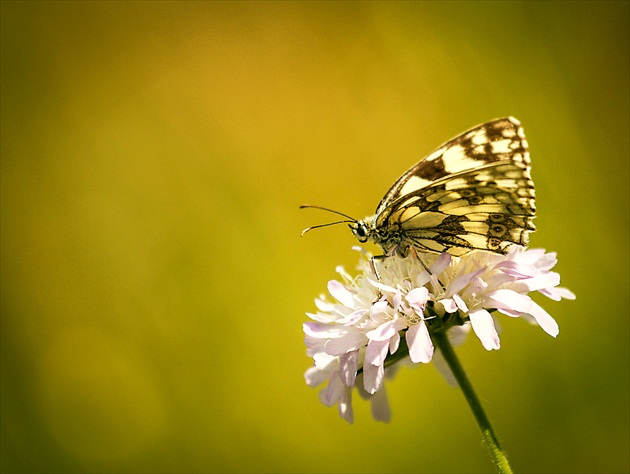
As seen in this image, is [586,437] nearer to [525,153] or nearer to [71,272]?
[525,153]

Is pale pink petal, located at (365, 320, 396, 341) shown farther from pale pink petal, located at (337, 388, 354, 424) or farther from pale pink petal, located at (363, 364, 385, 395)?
pale pink petal, located at (337, 388, 354, 424)

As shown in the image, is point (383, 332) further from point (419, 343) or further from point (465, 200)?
point (465, 200)

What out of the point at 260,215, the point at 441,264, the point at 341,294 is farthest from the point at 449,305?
the point at 260,215

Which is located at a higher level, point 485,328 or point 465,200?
point 465,200

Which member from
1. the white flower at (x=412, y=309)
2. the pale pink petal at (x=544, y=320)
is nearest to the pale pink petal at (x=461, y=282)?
the white flower at (x=412, y=309)

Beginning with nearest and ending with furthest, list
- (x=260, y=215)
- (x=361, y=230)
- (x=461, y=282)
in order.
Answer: (x=461, y=282) < (x=361, y=230) < (x=260, y=215)

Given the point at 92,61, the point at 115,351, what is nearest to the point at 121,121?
the point at 92,61
